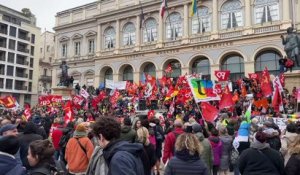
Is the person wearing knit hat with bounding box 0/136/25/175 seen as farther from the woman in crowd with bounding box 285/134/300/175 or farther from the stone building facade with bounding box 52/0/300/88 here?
the stone building facade with bounding box 52/0/300/88

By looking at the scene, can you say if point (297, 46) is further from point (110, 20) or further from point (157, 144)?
point (110, 20)

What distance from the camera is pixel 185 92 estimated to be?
63.2 feet

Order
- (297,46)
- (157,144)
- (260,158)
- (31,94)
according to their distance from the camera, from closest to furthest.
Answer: (260,158)
(157,144)
(297,46)
(31,94)

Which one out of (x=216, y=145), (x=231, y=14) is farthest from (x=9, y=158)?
(x=231, y=14)

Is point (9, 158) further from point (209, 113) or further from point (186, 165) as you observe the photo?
point (209, 113)

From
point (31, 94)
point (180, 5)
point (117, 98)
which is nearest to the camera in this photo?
point (117, 98)

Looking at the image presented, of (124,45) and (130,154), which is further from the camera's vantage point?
(124,45)

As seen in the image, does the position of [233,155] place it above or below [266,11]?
below

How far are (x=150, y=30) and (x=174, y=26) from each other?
3.20 m

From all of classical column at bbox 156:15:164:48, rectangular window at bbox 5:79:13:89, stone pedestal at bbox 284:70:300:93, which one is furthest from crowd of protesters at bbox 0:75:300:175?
rectangular window at bbox 5:79:13:89

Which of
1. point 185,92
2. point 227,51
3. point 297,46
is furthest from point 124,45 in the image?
point 297,46

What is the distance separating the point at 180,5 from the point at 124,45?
8.45m

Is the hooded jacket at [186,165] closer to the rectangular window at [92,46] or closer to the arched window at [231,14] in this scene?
the arched window at [231,14]

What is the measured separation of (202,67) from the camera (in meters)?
33.0
